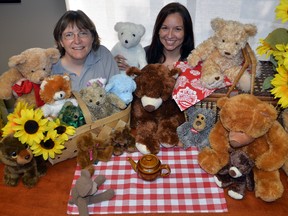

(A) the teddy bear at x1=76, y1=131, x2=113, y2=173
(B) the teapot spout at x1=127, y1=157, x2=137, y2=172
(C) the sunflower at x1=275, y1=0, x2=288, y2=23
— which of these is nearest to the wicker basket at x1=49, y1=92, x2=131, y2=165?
(A) the teddy bear at x1=76, y1=131, x2=113, y2=173

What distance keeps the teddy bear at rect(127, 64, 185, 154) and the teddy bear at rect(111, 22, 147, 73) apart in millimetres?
279

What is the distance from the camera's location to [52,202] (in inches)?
36.2

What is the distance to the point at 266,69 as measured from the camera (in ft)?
3.92

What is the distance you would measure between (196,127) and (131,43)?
540 millimetres

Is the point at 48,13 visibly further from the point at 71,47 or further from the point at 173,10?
the point at 173,10

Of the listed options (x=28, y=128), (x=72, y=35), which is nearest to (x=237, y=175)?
(x=28, y=128)

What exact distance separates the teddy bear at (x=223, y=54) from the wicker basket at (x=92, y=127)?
1.12ft

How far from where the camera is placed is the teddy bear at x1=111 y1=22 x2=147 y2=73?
4.35 feet

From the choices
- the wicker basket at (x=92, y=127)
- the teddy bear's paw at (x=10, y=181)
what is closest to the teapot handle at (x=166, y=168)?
the wicker basket at (x=92, y=127)

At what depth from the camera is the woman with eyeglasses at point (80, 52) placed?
1.18 metres

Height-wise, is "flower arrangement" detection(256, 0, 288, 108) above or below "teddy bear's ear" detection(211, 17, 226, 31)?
below

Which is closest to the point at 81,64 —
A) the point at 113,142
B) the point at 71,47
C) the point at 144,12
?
the point at 71,47

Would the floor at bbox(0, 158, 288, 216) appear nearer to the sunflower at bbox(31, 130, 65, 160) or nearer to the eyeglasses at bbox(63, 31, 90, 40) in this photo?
the sunflower at bbox(31, 130, 65, 160)

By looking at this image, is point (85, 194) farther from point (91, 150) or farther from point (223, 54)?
point (223, 54)
